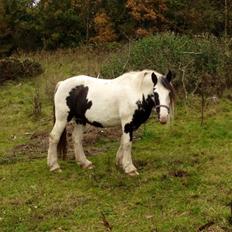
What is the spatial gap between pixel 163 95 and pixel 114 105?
953 millimetres

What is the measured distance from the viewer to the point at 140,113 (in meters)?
8.16

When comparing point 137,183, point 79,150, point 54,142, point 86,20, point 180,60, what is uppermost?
point 86,20

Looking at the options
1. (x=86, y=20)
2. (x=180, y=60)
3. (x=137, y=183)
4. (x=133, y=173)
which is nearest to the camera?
(x=137, y=183)

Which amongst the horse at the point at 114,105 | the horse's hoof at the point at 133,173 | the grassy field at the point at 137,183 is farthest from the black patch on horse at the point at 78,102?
the horse's hoof at the point at 133,173

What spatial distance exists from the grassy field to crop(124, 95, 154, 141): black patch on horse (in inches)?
30.1

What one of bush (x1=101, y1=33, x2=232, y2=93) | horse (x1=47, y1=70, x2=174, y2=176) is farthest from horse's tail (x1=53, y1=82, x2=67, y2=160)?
bush (x1=101, y1=33, x2=232, y2=93)

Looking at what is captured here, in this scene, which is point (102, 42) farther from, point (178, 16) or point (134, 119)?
point (134, 119)

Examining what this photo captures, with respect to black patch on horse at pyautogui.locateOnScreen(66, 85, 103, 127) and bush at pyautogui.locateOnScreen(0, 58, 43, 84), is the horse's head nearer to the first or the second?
black patch on horse at pyautogui.locateOnScreen(66, 85, 103, 127)

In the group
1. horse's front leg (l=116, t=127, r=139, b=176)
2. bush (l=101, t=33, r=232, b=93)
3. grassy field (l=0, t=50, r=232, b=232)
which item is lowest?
grassy field (l=0, t=50, r=232, b=232)

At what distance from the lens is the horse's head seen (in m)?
7.68

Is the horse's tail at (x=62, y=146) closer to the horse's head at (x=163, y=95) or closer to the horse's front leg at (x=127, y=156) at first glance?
the horse's front leg at (x=127, y=156)

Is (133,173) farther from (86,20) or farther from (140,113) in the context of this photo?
(86,20)

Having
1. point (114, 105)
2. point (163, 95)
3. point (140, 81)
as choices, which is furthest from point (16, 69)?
point (163, 95)

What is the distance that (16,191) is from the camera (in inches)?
309
